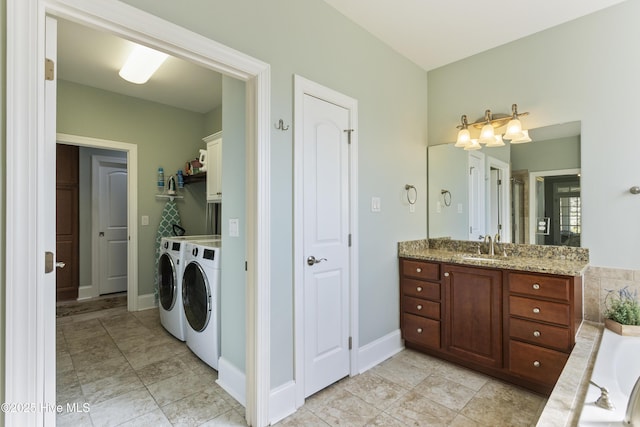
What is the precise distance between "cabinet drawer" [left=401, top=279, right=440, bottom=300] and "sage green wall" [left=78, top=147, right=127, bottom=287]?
4550 millimetres

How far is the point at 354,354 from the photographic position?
2344 mm

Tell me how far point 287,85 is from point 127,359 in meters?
2.60

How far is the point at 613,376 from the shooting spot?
1.53 metres

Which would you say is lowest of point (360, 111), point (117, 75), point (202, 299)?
point (202, 299)

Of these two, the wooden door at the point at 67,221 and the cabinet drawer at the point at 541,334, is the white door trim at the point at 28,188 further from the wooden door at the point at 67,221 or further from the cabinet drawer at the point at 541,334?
the wooden door at the point at 67,221

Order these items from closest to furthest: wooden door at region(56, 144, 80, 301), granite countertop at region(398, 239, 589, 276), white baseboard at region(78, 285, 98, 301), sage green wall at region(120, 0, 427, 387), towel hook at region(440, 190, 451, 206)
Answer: sage green wall at region(120, 0, 427, 387) < granite countertop at region(398, 239, 589, 276) < towel hook at region(440, 190, 451, 206) < wooden door at region(56, 144, 80, 301) < white baseboard at region(78, 285, 98, 301)

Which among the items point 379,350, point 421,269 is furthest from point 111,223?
point 421,269

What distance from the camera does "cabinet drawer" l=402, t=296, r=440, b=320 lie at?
2.59 meters

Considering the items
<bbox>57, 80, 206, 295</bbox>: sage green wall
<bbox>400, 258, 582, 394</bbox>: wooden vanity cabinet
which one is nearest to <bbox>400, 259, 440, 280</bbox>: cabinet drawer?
<bbox>400, 258, 582, 394</bbox>: wooden vanity cabinet

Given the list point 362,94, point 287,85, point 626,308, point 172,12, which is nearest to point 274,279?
point 287,85

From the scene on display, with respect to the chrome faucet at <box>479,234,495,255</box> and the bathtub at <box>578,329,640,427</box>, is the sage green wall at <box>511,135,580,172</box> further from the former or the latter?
the bathtub at <box>578,329,640,427</box>

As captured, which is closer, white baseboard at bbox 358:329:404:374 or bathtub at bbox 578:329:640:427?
bathtub at bbox 578:329:640:427

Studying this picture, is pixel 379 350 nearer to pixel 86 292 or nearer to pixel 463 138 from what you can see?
pixel 463 138

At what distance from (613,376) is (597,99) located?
188 centimetres
